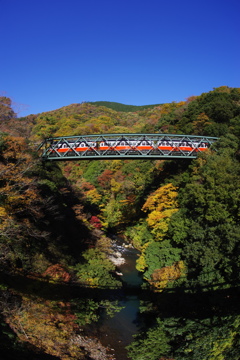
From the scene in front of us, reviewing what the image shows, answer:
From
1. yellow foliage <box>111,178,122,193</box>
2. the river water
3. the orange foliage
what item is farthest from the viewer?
yellow foliage <box>111,178,122,193</box>

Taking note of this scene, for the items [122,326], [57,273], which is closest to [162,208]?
[122,326]

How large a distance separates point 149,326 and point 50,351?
6595 millimetres

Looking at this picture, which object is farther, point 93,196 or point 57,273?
point 93,196

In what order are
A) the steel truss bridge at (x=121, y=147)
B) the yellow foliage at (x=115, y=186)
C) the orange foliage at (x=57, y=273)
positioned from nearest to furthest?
the orange foliage at (x=57, y=273), the steel truss bridge at (x=121, y=147), the yellow foliage at (x=115, y=186)

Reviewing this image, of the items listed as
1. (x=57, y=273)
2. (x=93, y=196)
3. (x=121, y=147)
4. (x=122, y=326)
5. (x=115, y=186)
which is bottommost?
(x=122, y=326)

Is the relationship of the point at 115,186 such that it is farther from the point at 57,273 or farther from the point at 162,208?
the point at 57,273

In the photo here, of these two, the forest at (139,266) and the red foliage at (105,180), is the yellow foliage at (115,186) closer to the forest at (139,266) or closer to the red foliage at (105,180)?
the red foliage at (105,180)

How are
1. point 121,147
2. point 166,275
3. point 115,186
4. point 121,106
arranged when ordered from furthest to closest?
1. point 121,106
2. point 115,186
3. point 121,147
4. point 166,275

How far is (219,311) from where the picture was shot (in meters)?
11.9

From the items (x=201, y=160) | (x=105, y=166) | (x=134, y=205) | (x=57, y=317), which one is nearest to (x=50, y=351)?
(x=57, y=317)

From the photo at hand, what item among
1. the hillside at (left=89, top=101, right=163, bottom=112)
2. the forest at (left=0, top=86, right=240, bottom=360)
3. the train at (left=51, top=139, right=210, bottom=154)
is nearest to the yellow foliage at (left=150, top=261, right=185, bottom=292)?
the forest at (left=0, top=86, right=240, bottom=360)

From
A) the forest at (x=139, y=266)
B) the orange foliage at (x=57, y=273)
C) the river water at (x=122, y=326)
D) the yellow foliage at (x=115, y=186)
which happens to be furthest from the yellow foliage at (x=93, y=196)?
the orange foliage at (x=57, y=273)

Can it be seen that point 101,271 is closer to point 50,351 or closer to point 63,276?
point 63,276

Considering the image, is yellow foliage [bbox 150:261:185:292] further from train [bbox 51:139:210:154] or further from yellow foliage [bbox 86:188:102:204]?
yellow foliage [bbox 86:188:102:204]
